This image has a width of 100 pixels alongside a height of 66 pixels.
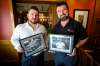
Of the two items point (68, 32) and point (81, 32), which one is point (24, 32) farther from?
point (81, 32)

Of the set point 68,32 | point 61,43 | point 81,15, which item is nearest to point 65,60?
point 61,43

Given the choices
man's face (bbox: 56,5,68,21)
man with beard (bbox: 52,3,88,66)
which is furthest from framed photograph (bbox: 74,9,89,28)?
man's face (bbox: 56,5,68,21)

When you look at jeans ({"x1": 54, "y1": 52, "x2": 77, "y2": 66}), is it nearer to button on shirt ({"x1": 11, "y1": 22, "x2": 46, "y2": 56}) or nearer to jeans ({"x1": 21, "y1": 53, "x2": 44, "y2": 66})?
jeans ({"x1": 21, "y1": 53, "x2": 44, "y2": 66})

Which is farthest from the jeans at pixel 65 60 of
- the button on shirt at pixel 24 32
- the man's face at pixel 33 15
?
the man's face at pixel 33 15

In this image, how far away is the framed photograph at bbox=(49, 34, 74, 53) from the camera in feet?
5.65

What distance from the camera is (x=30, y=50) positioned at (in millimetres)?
1799

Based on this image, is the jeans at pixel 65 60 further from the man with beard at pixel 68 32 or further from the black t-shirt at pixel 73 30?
the black t-shirt at pixel 73 30

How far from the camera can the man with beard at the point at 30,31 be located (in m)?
1.77

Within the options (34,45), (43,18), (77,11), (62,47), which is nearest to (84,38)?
(62,47)

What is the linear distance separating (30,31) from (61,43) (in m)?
0.39

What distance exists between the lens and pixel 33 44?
71.0 inches

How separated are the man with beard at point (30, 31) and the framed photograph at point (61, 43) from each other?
159mm

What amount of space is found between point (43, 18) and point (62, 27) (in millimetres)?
2482

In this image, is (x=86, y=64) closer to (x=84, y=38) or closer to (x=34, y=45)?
(x=84, y=38)
